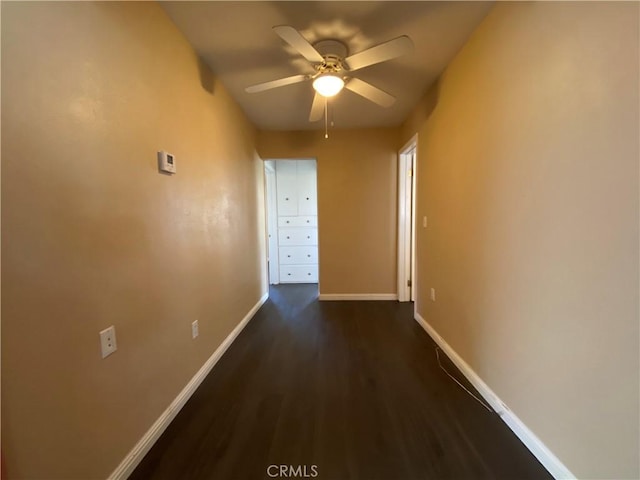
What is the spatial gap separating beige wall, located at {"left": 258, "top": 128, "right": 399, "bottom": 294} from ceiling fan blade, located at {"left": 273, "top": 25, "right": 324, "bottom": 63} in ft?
6.33

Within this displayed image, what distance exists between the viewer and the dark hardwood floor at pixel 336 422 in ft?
3.97

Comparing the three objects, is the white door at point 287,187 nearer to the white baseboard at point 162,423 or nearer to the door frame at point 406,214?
the door frame at point 406,214

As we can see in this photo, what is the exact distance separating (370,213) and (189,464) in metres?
3.04

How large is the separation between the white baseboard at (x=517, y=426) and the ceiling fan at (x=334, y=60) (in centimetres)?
199

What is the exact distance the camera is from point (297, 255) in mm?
4809

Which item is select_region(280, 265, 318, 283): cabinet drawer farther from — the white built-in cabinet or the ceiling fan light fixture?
the ceiling fan light fixture

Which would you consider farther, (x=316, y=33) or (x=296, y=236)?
(x=296, y=236)

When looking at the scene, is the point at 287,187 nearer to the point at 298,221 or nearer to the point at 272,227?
the point at 298,221

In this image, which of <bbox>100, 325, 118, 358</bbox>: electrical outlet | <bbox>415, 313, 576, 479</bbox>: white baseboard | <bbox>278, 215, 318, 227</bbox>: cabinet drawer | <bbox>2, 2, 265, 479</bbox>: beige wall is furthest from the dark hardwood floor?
<bbox>278, 215, 318, 227</bbox>: cabinet drawer

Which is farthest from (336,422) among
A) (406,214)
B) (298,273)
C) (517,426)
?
(298,273)

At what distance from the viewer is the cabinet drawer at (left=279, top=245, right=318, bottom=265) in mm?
4793

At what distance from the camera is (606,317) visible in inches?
36.5

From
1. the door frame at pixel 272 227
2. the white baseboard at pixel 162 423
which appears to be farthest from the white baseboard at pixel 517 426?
the door frame at pixel 272 227

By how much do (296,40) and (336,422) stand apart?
2075 mm
